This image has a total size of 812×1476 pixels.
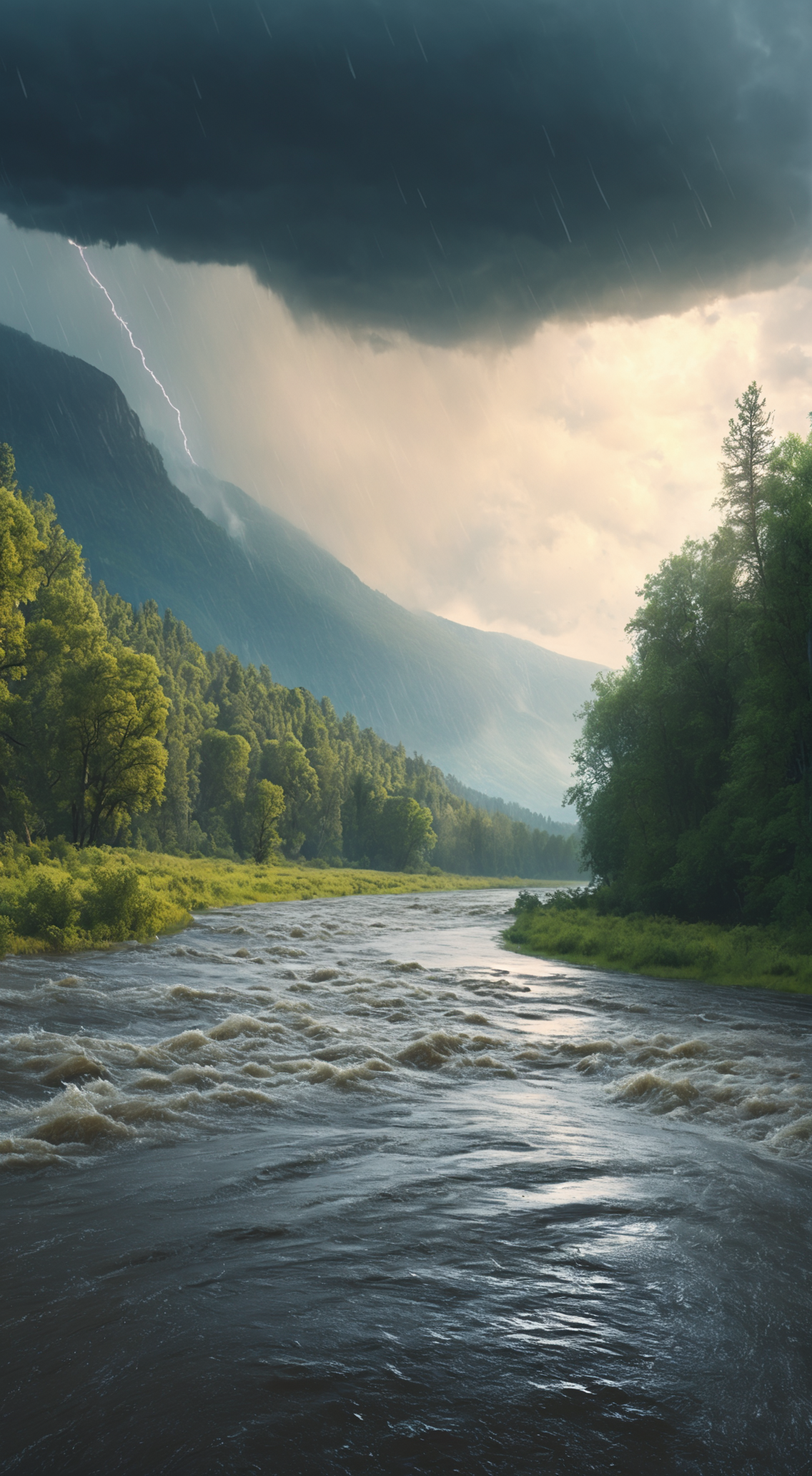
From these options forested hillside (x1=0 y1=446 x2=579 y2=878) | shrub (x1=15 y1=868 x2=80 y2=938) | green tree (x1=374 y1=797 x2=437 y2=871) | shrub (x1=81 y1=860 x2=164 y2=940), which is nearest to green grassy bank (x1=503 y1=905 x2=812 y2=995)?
shrub (x1=81 y1=860 x2=164 y2=940)

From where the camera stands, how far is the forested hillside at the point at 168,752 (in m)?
45.9

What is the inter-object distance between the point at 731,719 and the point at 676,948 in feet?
39.7

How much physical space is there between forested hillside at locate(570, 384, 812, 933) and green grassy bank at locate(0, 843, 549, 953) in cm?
2248

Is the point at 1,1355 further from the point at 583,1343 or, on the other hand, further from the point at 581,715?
the point at 581,715

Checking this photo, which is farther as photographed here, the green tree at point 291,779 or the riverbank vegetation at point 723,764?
the green tree at point 291,779

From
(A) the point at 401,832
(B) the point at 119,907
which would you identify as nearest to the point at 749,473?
(B) the point at 119,907

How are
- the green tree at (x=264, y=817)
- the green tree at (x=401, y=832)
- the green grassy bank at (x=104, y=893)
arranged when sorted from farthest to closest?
the green tree at (x=401, y=832)
the green tree at (x=264, y=817)
the green grassy bank at (x=104, y=893)

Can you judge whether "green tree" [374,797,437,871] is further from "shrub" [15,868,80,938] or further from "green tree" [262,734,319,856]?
"shrub" [15,868,80,938]

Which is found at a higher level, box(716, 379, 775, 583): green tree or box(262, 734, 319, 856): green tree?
box(716, 379, 775, 583): green tree

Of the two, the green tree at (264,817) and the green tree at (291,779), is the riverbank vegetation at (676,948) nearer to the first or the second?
the green tree at (264,817)

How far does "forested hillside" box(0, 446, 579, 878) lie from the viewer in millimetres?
45906

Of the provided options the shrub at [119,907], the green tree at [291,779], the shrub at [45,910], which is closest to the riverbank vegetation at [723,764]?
the shrub at [119,907]

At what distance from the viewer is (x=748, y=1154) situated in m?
9.12

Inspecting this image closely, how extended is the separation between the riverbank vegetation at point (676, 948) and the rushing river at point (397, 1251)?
9771 mm
